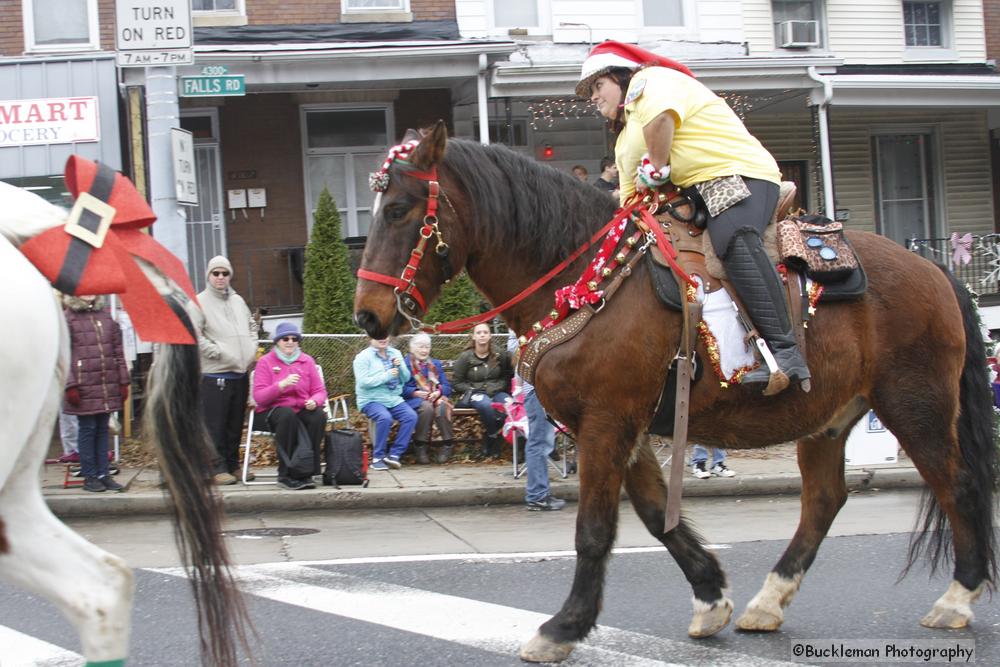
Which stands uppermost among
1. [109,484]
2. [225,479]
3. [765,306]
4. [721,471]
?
[765,306]

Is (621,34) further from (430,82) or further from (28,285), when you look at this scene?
(28,285)

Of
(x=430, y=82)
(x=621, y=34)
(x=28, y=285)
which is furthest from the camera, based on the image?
(x=621, y=34)

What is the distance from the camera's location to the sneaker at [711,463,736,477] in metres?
10.5

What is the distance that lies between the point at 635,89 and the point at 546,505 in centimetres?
552

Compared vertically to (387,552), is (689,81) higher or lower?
higher

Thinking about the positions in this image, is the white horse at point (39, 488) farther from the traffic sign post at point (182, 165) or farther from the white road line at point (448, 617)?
the traffic sign post at point (182, 165)

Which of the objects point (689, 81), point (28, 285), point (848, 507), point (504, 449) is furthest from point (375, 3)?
point (28, 285)

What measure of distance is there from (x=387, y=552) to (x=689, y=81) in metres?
4.10

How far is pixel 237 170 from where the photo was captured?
1703cm

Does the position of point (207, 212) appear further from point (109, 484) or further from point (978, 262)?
point (978, 262)

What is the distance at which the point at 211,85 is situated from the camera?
31.4 ft

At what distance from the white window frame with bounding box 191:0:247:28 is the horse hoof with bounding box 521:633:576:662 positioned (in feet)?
45.8

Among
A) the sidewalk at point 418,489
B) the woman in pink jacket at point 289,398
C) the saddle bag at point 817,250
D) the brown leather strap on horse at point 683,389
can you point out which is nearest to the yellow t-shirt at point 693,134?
the saddle bag at point 817,250

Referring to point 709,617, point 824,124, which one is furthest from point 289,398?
point 824,124
